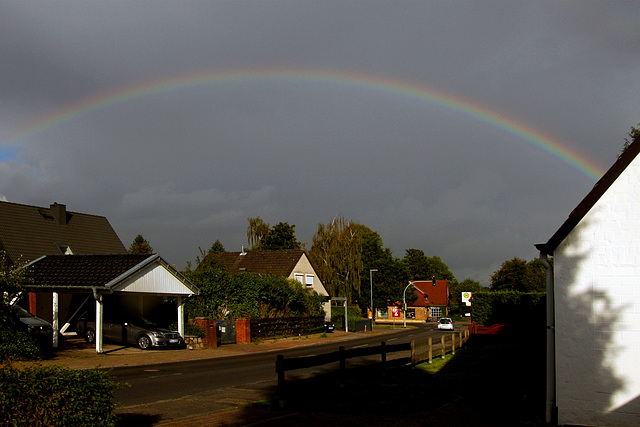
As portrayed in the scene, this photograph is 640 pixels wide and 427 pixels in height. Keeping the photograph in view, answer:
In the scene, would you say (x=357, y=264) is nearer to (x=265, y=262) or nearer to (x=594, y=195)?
(x=265, y=262)

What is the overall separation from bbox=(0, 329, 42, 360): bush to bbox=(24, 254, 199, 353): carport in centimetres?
417

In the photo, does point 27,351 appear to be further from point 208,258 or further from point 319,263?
point 319,263

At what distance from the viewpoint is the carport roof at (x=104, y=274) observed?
26.6 metres

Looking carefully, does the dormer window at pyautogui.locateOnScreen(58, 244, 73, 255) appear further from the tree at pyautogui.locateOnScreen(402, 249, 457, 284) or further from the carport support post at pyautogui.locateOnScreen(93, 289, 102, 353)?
the tree at pyautogui.locateOnScreen(402, 249, 457, 284)

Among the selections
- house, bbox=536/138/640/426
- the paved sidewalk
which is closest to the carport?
the paved sidewalk

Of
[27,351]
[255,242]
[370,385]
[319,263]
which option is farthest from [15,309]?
[255,242]

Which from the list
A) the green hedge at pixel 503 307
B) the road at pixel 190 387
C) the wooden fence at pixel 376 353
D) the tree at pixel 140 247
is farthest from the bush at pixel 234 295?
the tree at pixel 140 247

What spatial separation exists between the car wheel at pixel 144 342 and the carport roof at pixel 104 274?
7.21ft

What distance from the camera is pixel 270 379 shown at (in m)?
17.7

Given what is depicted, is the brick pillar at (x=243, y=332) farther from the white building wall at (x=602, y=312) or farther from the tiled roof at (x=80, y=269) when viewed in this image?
the white building wall at (x=602, y=312)

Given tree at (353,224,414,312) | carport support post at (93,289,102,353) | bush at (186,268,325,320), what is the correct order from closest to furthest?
1. carport support post at (93,289,102,353)
2. bush at (186,268,325,320)
3. tree at (353,224,414,312)

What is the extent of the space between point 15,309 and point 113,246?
818 inches

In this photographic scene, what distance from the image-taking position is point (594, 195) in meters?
10.2

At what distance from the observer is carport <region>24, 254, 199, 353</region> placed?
86.3ft
